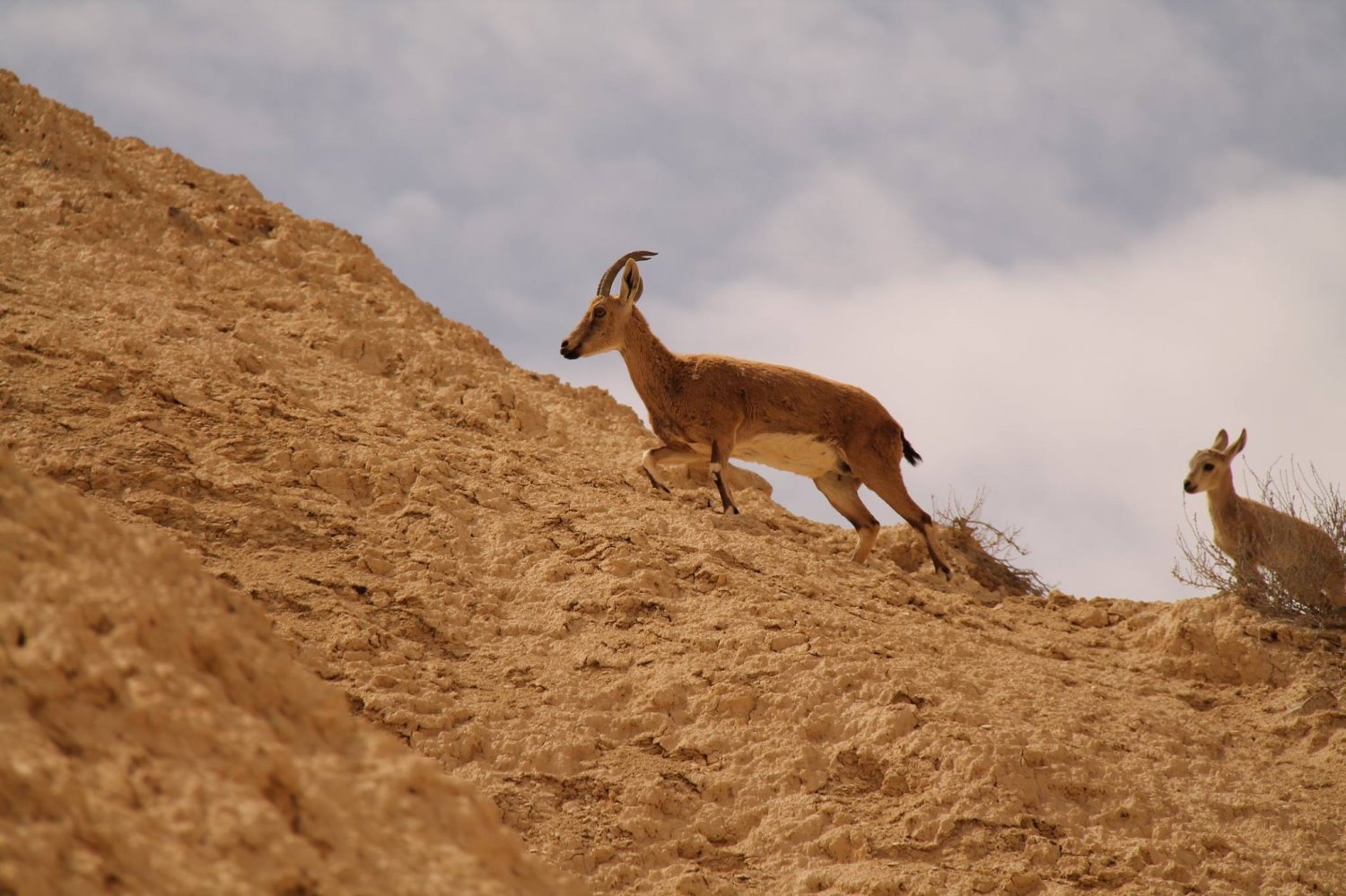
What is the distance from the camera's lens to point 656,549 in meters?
8.66

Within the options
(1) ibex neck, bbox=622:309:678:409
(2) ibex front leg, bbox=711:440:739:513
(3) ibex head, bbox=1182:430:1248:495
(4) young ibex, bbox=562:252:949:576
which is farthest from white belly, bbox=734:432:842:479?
(3) ibex head, bbox=1182:430:1248:495

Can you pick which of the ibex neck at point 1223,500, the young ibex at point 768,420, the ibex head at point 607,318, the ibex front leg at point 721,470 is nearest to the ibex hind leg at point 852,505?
the young ibex at point 768,420

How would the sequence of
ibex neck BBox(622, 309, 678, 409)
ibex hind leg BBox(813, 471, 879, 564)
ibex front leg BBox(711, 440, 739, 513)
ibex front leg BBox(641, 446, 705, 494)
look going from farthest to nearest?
ibex neck BBox(622, 309, 678, 409)
ibex hind leg BBox(813, 471, 879, 564)
ibex front leg BBox(711, 440, 739, 513)
ibex front leg BBox(641, 446, 705, 494)

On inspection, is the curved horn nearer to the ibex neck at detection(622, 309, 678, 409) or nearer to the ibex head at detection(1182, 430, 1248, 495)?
the ibex neck at detection(622, 309, 678, 409)

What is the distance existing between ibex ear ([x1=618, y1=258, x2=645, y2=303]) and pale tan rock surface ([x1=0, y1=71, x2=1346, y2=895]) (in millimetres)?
1379

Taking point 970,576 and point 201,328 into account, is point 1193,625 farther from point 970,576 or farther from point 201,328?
point 201,328

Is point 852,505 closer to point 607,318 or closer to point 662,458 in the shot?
point 662,458

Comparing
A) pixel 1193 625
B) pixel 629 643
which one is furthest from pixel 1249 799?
pixel 629 643

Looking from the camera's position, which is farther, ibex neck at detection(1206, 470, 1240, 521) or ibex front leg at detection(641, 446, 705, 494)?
ibex neck at detection(1206, 470, 1240, 521)

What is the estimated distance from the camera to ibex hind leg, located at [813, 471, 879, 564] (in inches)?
429

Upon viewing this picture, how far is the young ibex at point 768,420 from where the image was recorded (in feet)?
36.1

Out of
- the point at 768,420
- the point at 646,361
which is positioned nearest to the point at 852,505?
the point at 768,420

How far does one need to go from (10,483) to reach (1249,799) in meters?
6.88

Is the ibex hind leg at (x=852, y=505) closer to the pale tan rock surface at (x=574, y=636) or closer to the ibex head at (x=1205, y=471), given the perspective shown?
the pale tan rock surface at (x=574, y=636)
